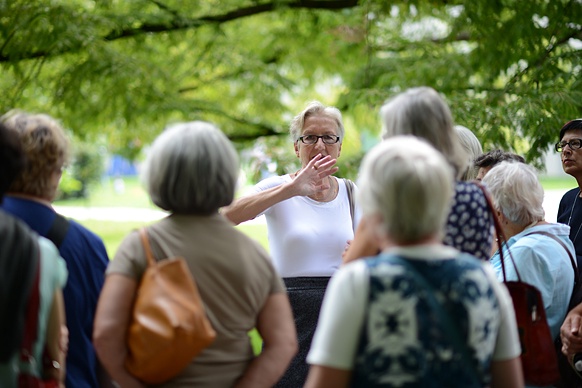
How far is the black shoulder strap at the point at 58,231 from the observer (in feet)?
9.16

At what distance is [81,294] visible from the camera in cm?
289

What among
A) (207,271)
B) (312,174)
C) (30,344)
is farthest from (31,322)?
(312,174)

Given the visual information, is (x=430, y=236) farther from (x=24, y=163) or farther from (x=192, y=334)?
(x=24, y=163)

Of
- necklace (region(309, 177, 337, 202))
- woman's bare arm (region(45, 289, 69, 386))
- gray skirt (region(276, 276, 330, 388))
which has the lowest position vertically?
gray skirt (region(276, 276, 330, 388))

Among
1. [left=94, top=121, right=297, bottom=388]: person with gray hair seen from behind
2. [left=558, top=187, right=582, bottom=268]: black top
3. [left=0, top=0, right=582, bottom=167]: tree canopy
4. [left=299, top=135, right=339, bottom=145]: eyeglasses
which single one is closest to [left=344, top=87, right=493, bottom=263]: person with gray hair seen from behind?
[left=94, top=121, right=297, bottom=388]: person with gray hair seen from behind

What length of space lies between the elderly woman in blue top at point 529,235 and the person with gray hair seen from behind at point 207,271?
4.29 feet

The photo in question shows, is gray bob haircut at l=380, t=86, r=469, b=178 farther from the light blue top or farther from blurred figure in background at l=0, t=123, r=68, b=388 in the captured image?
blurred figure in background at l=0, t=123, r=68, b=388

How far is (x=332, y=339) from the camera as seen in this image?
2012 millimetres

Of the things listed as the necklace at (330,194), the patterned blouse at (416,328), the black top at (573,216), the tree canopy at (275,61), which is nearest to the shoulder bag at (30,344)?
the patterned blouse at (416,328)

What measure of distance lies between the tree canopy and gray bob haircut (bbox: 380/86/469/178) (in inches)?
123

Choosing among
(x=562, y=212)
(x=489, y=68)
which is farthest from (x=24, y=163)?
(x=489, y=68)

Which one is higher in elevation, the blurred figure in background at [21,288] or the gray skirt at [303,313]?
the blurred figure in background at [21,288]

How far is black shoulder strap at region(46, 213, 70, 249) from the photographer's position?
279 centimetres

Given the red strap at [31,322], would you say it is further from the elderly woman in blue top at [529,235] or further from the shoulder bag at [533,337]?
the elderly woman in blue top at [529,235]
